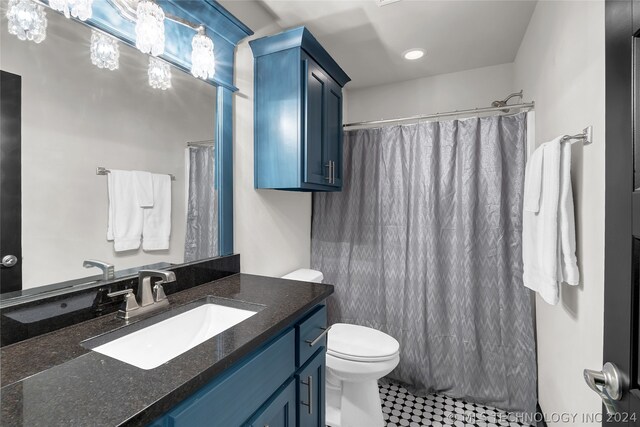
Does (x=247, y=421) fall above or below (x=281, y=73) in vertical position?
below

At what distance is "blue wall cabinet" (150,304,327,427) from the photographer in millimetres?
665

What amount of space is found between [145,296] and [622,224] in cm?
130

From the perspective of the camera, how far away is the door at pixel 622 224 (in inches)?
18.7

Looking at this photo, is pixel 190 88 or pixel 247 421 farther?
pixel 190 88

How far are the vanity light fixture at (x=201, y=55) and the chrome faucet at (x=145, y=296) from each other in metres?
0.87

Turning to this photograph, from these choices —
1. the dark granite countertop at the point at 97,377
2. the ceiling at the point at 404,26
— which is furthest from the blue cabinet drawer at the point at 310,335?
the ceiling at the point at 404,26

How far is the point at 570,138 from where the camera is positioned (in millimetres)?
1127

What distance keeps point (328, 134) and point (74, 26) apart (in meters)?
1.25

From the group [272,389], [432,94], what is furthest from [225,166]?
[432,94]

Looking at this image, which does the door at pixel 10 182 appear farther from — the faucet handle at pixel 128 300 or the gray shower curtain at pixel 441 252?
the gray shower curtain at pixel 441 252

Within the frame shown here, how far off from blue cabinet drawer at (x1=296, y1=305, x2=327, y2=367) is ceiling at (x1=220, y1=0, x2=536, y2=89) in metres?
1.60

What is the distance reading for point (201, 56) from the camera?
1.25 metres

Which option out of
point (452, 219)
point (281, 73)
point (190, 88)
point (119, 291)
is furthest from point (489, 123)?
point (119, 291)

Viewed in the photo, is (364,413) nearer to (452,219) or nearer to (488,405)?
(488,405)
